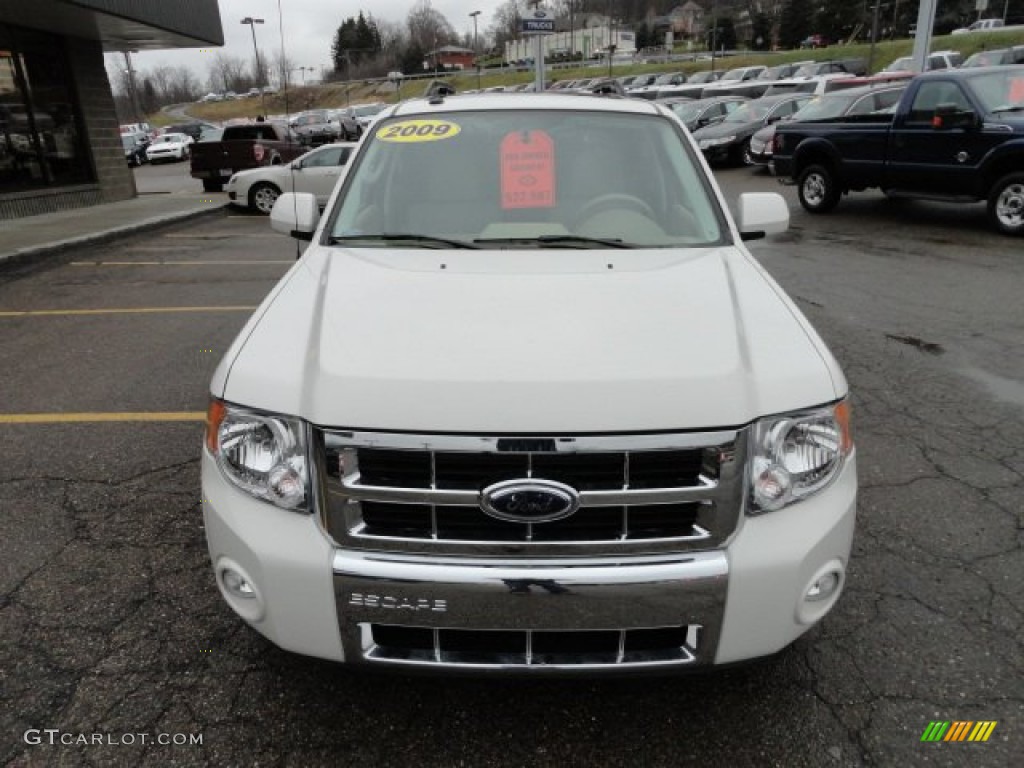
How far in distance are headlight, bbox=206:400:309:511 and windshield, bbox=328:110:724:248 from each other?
3.79ft

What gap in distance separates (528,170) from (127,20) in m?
13.2

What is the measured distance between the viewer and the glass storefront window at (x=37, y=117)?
551 inches

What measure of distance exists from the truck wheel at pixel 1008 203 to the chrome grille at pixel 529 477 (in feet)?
31.6

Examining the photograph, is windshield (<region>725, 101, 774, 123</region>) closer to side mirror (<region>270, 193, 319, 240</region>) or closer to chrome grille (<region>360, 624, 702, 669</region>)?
side mirror (<region>270, 193, 319, 240</region>)

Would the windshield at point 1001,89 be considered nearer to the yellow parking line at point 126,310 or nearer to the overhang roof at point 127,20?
the yellow parking line at point 126,310

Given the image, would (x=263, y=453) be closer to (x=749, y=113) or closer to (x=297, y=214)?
(x=297, y=214)

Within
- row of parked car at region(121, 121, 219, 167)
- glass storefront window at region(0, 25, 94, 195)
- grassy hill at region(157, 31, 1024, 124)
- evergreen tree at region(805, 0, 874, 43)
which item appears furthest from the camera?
evergreen tree at region(805, 0, 874, 43)

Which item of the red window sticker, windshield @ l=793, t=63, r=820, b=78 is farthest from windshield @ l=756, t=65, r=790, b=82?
the red window sticker

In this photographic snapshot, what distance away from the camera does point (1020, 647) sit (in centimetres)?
263

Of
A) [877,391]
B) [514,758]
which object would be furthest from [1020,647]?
[877,391]

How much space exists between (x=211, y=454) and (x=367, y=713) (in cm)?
92

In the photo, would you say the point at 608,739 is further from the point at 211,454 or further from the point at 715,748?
the point at 211,454

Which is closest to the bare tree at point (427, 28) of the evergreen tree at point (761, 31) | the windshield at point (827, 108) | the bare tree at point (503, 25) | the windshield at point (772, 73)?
the bare tree at point (503, 25)

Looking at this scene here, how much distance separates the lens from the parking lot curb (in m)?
10.0
